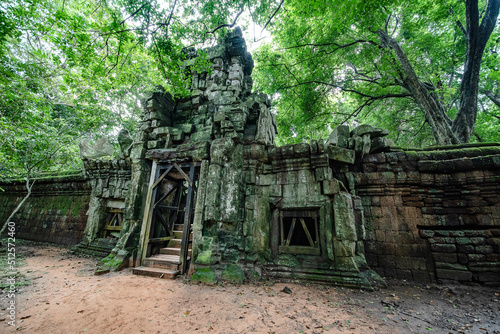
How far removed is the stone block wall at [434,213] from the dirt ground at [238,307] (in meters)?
0.40

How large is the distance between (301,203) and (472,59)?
25.1ft

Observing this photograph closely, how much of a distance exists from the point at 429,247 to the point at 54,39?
9.46 meters

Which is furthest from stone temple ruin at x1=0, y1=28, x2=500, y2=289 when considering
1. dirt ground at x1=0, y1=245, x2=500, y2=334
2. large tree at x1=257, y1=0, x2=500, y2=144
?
large tree at x1=257, y1=0, x2=500, y2=144

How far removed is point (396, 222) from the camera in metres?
4.65

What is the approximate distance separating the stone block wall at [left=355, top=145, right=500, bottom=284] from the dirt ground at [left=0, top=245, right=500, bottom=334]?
1.33 feet

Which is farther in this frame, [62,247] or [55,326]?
[62,247]

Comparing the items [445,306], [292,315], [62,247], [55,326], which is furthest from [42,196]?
[445,306]

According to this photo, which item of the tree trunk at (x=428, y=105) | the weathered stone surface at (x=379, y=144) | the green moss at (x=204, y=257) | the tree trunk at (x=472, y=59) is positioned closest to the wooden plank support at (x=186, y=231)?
the green moss at (x=204, y=257)

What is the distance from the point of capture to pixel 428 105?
7.12 meters

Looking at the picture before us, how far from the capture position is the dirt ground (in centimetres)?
261

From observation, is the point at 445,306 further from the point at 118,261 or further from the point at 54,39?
the point at 54,39

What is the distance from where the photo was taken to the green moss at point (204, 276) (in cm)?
410

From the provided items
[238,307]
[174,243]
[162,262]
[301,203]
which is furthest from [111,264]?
[301,203]

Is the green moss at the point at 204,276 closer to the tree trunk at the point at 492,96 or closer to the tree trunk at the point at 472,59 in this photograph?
the tree trunk at the point at 472,59
